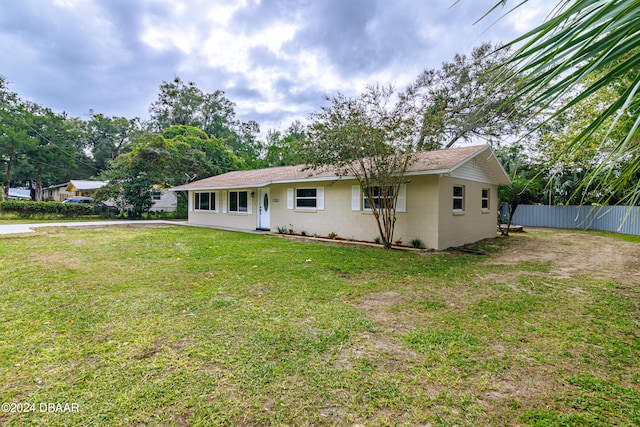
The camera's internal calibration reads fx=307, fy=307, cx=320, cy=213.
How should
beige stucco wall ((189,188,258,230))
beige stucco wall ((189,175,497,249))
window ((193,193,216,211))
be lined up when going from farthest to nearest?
window ((193,193,216,211))
beige stucco wall ((189,188,258,230))
beige stucco wall ((189,175,497,249))

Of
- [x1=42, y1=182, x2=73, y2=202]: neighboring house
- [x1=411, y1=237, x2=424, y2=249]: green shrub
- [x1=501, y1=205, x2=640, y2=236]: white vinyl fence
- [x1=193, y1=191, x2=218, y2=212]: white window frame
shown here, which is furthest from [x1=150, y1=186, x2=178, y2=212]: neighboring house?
[x1=501, y1=205, x2=640, y2=236]: white vinyl fence

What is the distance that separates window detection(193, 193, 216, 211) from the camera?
18.0 meters

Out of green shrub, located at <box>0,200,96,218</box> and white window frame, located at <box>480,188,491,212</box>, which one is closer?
white window frame, located at <box>480,188,491,212</box>

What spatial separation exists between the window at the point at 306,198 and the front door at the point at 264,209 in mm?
2045

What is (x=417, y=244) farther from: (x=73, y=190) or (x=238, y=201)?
(x=73, y=190)

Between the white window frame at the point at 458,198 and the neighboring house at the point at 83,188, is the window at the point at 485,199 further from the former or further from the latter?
the neighboring house at the point at 83,188

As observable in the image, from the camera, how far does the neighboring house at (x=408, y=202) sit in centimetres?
959

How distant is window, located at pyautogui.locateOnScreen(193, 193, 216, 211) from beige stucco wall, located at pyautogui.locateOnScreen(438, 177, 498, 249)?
12973mm

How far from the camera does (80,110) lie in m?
38.7

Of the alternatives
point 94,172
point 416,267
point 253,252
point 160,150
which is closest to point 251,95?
point 160,150

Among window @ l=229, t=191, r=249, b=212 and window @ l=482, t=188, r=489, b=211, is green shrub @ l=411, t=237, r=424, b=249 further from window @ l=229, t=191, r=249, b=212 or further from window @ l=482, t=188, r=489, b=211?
window @ l=229, t=191, r=249, b=212

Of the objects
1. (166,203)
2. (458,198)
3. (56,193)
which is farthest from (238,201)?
(56,193)

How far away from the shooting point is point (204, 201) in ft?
61.0

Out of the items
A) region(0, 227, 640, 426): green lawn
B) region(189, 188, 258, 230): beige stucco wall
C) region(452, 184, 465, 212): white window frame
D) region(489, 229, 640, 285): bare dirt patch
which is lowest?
region(0, 227, 640, 426): green lawn
